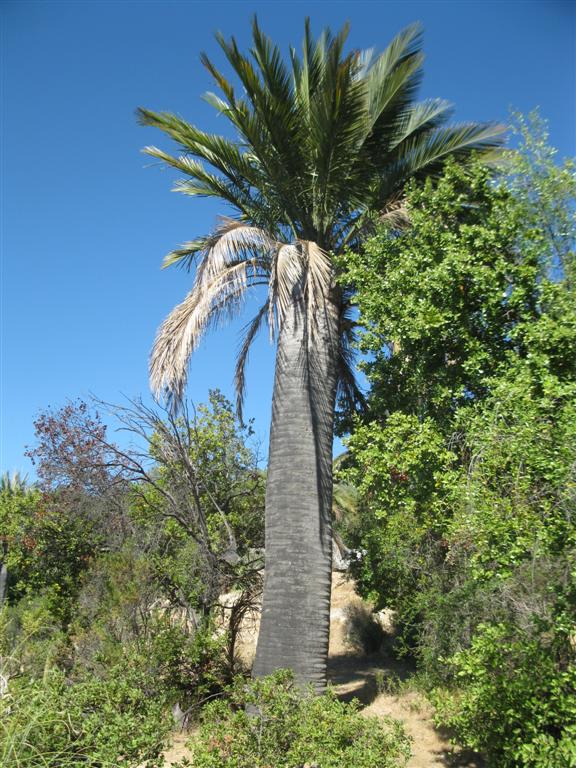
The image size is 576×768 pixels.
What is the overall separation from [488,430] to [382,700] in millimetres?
6046

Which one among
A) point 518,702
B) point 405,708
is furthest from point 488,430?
point 405,708

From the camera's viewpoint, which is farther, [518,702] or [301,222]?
[301,222]

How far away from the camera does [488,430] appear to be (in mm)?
5578

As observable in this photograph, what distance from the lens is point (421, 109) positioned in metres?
8.91

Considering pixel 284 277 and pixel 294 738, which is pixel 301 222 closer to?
pixel 284 277

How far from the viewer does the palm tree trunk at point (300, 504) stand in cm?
696

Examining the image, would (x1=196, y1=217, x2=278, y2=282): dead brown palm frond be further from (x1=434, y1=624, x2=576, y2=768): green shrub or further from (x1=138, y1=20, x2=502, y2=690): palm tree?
(x1=434, y1=624, x2=576, y2=768): green shrub

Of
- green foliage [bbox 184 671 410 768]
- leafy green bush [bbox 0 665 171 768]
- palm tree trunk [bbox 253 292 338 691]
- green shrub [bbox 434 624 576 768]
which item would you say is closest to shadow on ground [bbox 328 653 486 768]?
green foliage [bbox 184 671 410 768]

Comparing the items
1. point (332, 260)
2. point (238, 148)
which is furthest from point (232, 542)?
point (238, 148)

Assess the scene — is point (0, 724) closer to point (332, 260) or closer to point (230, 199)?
point (332, 260)

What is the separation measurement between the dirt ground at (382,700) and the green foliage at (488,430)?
774 millimetres

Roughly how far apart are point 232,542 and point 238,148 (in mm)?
5894

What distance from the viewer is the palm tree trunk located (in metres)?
6.96

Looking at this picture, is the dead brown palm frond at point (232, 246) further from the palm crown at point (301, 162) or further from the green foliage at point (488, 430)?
the green foliage at point (488, 430)
